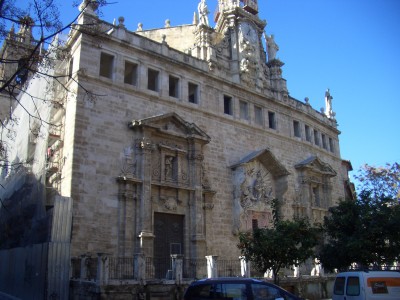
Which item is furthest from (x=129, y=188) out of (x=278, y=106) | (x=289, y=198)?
(x=278, y=106)

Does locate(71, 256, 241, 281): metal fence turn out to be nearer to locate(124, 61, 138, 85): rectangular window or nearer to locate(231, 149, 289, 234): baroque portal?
locate(231, 149, 289, 234): baroque portal

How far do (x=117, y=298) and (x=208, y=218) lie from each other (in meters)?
7.76

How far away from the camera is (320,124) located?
30.8 m

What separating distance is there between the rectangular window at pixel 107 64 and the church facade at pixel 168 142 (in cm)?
9

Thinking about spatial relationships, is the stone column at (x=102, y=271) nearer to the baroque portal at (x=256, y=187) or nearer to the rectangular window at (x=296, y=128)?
the baroque portal at (x=256, y=187)

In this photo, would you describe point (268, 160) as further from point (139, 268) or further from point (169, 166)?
point (139, 268)

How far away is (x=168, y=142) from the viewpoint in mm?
19109

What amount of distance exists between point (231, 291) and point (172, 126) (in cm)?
1133

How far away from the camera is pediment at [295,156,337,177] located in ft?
85.1

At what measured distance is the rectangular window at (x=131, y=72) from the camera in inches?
760

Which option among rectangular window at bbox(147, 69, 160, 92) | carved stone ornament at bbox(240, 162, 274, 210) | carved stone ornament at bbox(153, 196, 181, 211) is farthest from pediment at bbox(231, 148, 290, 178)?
rectangular window at bbox(147, 69, 160, 92)

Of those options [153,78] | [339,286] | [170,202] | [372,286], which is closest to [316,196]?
[170,202]

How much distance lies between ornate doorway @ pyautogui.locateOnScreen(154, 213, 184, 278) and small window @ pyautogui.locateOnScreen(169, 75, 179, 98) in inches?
251

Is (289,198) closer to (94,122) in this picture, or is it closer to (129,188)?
(129,188)
